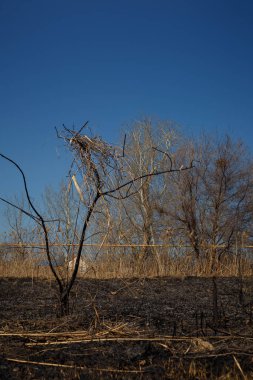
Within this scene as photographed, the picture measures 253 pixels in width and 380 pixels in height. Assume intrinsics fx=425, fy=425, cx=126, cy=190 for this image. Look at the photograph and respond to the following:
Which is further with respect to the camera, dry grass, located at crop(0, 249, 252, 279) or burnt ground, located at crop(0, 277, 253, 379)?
dry grass, located at crop(0, 249, 252, 279)

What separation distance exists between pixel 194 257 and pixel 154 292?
15.5ft

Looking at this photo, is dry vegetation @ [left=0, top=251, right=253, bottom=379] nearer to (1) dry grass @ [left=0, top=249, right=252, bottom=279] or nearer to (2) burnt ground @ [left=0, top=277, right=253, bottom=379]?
(2) burnt ground @ [left=0, top=277, right=253, bottom=379]

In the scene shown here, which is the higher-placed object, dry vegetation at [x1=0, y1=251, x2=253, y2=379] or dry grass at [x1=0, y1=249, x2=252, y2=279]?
dry grass at [x1=0, y1=249, x2=252, y2=279]

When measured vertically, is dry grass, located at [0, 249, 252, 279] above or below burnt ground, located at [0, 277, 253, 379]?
above

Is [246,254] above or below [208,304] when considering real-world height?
above

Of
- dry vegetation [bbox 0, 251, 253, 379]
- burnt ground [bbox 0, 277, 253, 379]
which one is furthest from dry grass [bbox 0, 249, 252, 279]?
burnt ground [bbox 0, 277, 253, 379]

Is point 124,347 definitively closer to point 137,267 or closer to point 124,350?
point 124,350

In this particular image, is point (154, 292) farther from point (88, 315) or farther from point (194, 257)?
point (194, 257)

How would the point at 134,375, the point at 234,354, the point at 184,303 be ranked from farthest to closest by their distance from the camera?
the point at 184,303 → the point at 234,354 → the point at 134,375

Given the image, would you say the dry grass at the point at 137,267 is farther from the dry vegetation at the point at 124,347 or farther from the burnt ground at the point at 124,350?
the burnt ground at the point at 124,350

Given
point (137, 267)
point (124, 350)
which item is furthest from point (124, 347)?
point (137, 267)

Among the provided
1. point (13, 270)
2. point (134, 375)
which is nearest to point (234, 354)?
point (134, 375)

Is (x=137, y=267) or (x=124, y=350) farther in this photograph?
(x=137, y=267)

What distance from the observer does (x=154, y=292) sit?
6.29 m
